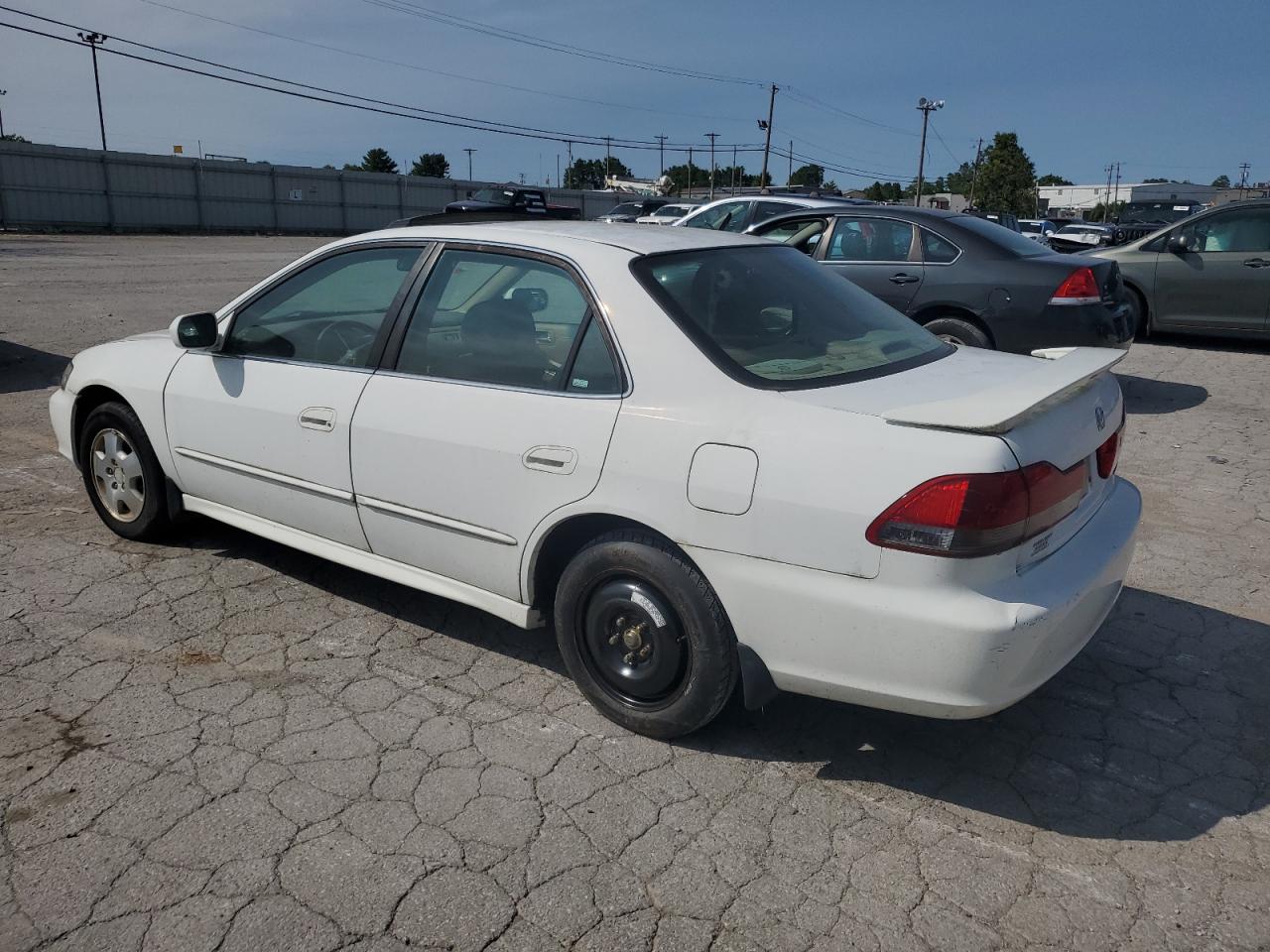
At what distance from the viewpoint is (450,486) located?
348 cm

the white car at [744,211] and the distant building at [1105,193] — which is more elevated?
the distant building at [1105,193]

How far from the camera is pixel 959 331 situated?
25.9ft

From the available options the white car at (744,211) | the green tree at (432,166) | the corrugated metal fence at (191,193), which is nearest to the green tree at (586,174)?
the green tree at (432,166)

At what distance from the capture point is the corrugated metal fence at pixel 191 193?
36562mm

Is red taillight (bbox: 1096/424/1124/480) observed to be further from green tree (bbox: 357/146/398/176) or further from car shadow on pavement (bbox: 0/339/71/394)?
green tree (bbox: 357/146/398/176)

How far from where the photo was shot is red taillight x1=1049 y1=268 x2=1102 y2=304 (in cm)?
755

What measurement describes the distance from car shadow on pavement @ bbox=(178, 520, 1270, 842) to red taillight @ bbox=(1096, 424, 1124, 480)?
32.4 inches

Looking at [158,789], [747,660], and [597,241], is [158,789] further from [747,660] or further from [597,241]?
[597,241]

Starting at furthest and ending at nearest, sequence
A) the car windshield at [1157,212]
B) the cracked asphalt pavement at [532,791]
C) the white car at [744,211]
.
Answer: the car windshield at [1157,212]
the white car at [744,211]
the cracked asphalt pavement at [532,791]

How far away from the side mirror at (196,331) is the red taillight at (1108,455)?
11.3ft

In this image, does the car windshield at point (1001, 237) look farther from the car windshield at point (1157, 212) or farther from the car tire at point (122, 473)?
the car windshield at point (1157, 212)

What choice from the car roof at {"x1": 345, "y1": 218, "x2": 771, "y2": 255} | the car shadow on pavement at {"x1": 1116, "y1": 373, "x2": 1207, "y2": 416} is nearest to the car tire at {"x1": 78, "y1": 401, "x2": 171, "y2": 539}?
the car roof at {"x1": 345, "y1": 218, "x2": 771, "y2": 255}

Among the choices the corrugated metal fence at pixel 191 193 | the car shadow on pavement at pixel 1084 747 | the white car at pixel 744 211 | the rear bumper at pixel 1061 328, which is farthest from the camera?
the corrugated metal fence at pixel 191 193

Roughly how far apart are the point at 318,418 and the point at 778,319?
175 cm
